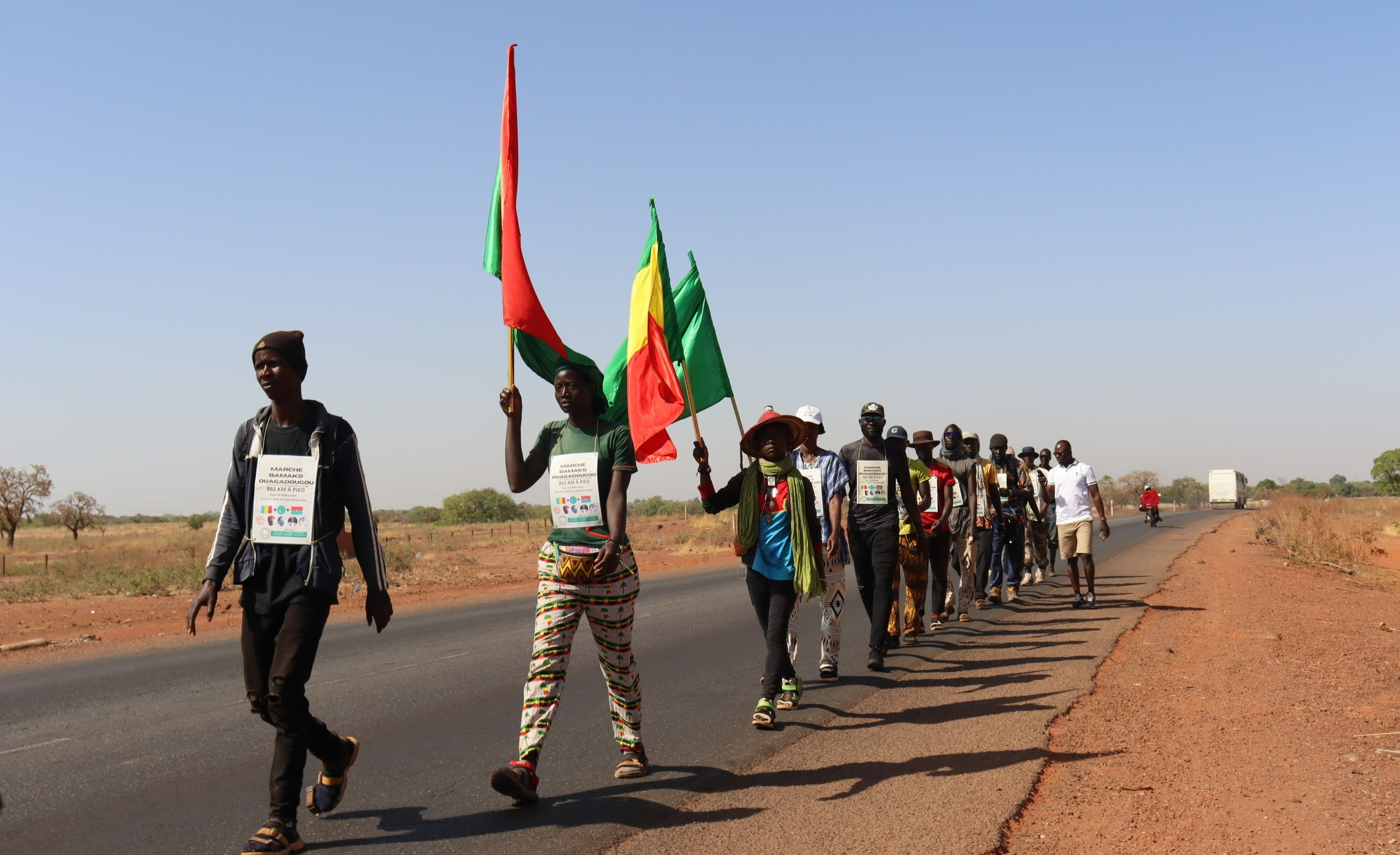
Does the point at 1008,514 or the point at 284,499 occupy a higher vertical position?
the point at 284,499

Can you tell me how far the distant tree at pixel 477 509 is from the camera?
316 feet

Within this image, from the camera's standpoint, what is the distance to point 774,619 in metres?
6.96

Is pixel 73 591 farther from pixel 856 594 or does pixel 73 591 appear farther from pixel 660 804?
pixel 660 804

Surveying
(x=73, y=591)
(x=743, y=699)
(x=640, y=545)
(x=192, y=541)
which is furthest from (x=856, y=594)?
(x=192, y=541)

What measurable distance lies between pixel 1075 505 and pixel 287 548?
1031cm

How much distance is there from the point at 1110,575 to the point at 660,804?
52.0ft

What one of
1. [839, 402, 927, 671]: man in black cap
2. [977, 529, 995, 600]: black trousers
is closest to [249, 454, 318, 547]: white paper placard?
[839, 402, 927, 671]: man in black cap

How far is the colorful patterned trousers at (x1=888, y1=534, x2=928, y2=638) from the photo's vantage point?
10219mm

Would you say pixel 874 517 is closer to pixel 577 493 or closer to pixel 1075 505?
pixel 577 493

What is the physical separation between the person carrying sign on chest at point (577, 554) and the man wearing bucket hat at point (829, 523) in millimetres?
2774

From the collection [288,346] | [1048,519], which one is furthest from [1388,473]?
[288,346]

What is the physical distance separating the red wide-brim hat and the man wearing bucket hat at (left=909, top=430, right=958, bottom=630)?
357 cm

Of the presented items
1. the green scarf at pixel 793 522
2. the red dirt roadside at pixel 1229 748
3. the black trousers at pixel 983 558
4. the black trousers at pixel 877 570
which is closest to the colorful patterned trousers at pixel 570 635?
the green scarf at pixel 793 522

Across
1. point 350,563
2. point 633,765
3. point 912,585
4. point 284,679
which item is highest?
point 284,679
